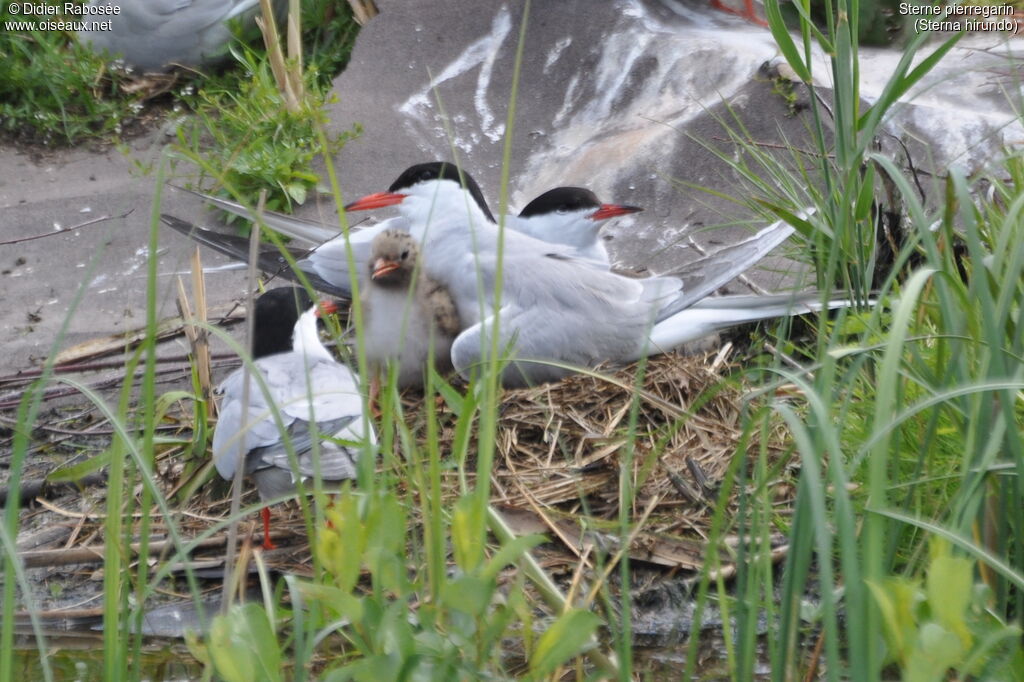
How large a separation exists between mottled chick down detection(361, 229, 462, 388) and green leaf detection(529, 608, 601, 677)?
5.62 ft

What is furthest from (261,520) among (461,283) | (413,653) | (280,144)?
(280,144)

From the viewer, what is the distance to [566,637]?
1145 mm

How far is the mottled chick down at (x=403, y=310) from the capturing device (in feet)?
9.38

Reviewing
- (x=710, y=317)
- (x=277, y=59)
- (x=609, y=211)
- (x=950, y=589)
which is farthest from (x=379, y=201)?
(x=950, y=589)

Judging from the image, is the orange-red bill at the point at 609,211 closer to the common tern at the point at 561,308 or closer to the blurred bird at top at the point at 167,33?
the common tern at the point at 561,308

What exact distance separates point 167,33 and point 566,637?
490cm

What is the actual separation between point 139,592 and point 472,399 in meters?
0.43

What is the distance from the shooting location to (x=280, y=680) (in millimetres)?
1179

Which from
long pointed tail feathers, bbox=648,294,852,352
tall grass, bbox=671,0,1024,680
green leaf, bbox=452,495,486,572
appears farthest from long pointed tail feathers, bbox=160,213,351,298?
green leaf, bbox=452,495,486,572

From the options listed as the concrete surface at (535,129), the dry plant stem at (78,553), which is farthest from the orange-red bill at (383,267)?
the concrete surface at (535,129)

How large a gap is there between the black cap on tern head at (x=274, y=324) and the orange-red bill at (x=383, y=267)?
20 cm

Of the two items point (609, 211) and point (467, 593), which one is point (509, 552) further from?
point (609, 211)

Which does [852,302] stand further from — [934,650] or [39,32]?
[39,32]

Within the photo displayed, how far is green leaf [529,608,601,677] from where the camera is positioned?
3.73ft
